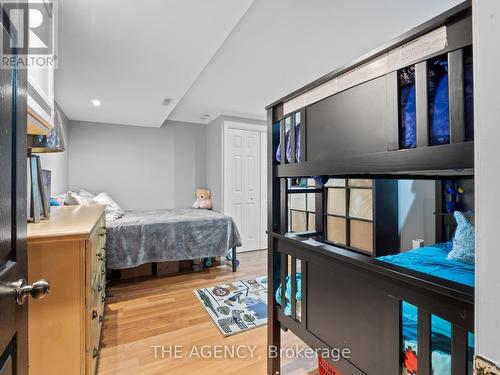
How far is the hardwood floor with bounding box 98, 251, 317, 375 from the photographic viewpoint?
170cm

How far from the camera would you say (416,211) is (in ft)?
9.02

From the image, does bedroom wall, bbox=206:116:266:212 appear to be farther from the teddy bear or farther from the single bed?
the single bed

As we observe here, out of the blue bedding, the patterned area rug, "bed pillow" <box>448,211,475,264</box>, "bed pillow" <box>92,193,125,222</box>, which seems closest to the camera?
the blue bedding

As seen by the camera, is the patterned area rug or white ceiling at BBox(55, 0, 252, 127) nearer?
white ceiling at BBox(55, 0, 252, 127)

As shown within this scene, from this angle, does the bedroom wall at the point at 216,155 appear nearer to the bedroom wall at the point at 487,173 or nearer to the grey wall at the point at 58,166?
the grey wall at the point at 58,166

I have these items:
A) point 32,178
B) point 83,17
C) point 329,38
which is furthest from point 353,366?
point 83,17

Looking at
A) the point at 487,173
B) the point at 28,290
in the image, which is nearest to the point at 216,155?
the point at 28,290

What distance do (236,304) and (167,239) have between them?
4.06 feet

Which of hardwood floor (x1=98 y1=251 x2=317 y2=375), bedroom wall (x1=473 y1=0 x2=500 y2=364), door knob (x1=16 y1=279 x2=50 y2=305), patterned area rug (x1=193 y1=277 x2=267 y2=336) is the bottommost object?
hardwood floor (x1=98 y1=251 x2=317 y2=375)

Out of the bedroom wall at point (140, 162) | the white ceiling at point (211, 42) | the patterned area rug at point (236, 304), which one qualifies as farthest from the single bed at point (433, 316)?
the bedroom wall at point (140, 162)

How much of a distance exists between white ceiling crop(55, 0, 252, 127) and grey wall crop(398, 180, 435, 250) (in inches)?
97.5

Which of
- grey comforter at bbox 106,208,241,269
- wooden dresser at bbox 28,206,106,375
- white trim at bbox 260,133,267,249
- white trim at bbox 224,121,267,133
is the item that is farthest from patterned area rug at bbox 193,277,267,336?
white trim at bbox 224,121,267,133

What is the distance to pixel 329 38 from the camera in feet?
6.50

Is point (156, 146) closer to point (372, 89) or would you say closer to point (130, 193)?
point (130, 193)
